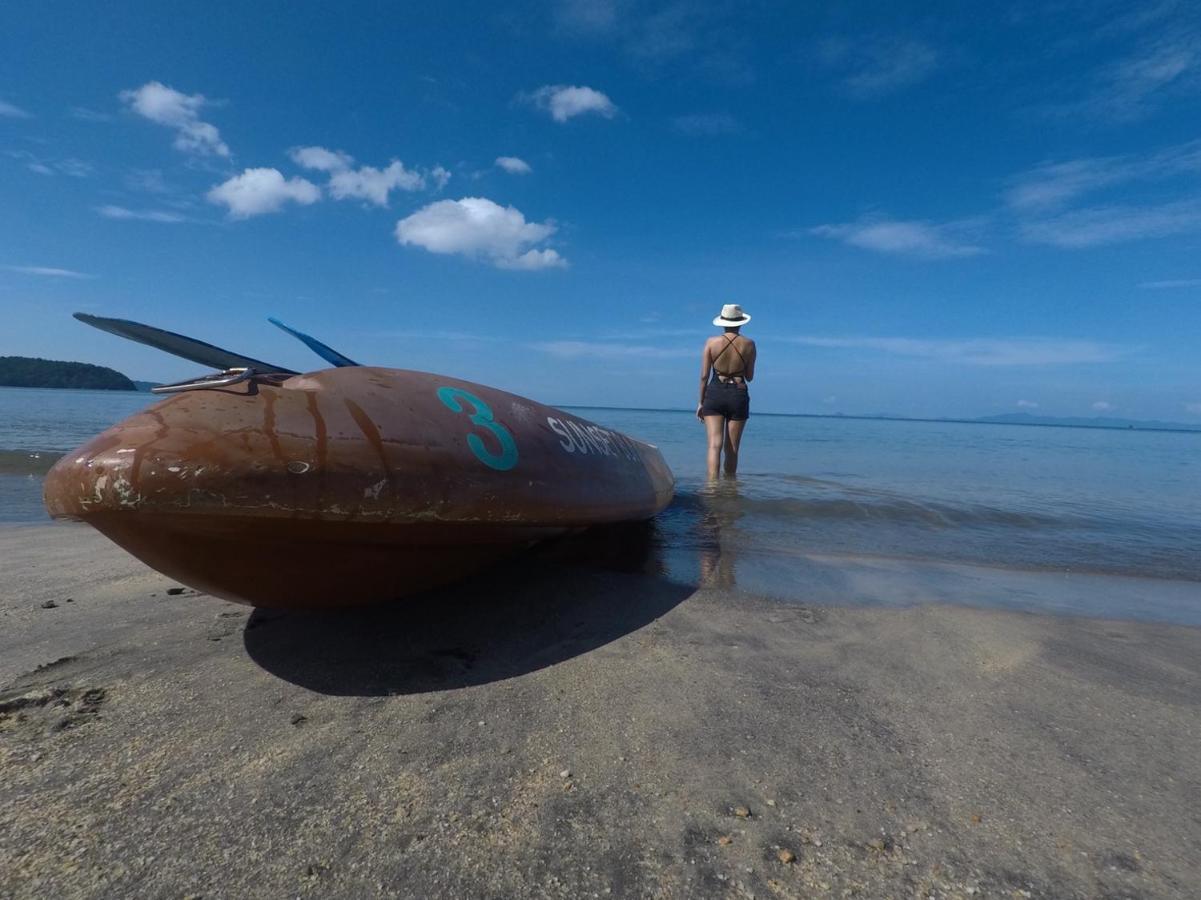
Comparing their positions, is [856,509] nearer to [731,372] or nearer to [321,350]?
[731,372]

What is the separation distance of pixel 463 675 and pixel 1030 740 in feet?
5.79

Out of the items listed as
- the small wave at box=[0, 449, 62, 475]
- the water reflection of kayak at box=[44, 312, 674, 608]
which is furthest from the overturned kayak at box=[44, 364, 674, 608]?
the small wave at box=[0, 449, 62, 475]

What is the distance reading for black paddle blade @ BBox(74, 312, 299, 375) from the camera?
2547mm

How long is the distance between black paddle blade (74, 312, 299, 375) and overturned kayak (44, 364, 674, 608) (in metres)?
0.58

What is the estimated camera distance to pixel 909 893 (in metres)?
1.22

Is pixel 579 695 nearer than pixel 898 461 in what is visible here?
Yes

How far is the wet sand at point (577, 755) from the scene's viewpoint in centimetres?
127

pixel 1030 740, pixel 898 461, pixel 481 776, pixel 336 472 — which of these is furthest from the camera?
pixel 898 461

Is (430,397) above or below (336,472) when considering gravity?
above

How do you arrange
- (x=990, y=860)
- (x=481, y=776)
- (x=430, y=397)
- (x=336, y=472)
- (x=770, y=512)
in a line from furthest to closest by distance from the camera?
(x=770, y=512)
(x=430, y=397)
(x=336, y=472)
(x=481, y=776)
(x=990, y=860)

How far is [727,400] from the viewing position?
734 centimetres

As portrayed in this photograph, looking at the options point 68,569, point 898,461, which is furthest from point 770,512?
point 898,461

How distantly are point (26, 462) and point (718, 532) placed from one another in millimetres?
8508

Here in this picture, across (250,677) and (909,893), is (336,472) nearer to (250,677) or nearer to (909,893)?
(250,677)
